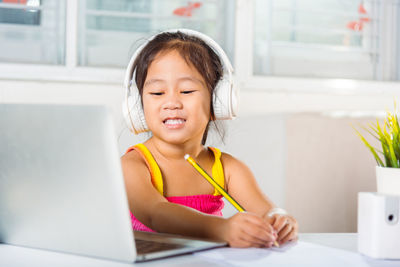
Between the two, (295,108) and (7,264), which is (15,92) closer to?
(295,108)

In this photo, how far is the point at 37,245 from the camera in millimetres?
754

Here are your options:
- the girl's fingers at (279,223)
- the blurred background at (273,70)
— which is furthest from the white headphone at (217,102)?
the blurred background at (273,70)

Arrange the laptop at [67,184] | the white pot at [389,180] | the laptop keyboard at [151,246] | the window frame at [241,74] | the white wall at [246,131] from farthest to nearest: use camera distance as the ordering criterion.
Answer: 1. the window frame at [241,74]
2. the white wall at [246,131]
3. the white pot at [389,180]
4. the laptop keyboard at [151,246]
5. the laptop at [67,184]

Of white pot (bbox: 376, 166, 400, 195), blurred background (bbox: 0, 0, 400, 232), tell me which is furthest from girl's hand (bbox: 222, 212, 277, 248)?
blurred background (bbox: 0, 0, 400, 232)

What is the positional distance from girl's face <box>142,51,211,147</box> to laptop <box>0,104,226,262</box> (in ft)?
1.61

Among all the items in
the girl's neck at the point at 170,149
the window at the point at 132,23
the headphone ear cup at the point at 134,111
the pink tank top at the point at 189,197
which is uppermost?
the window at the point at 132,23

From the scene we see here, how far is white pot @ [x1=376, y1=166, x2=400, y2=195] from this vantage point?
0.84 m

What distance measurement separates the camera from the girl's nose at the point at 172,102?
3.97 feet

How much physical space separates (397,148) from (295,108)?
1581 millimetres

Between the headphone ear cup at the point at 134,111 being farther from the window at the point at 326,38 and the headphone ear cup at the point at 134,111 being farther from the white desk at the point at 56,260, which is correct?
the window at the point at 326,38

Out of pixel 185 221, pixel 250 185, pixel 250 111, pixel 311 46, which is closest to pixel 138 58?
pixel 250 185

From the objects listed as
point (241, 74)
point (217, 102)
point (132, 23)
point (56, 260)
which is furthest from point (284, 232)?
point (132, 23)

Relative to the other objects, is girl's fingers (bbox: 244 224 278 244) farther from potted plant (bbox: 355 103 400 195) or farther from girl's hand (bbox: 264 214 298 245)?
potted plant (bbox: 355 103 400 195)

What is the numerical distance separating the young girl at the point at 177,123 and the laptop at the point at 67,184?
376 millimetres
